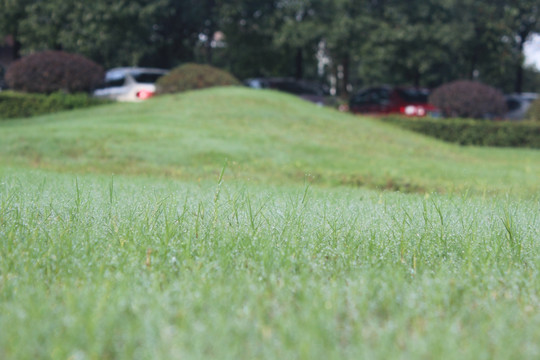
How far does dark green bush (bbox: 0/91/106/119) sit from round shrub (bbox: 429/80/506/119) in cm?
1162

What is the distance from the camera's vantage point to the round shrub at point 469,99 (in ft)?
63.6

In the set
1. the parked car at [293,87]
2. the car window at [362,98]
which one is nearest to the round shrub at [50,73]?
the parked car at [293,87]

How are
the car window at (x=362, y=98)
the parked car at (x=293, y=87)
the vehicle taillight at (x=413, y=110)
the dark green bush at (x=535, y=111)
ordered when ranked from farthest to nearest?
the parked car at (x=293, y=87) → the car window at (x=362, y=98) → the vehicle taillight at (x=413, y=110) → the dark green bush at (x=535, y=111)

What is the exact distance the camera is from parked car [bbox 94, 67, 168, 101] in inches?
805

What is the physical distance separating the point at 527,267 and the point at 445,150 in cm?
1230

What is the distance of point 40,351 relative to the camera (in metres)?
1.81

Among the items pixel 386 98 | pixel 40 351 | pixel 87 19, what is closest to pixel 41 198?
pixel 40 351

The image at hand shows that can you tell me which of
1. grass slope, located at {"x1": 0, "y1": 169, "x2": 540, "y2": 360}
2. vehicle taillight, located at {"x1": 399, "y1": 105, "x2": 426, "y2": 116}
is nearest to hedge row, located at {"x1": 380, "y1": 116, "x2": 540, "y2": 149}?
vehicle taillight, located at {"x1": 399, "y1": 105, "x2": 426, "y2": 116}

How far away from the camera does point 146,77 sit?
2145 centimetres

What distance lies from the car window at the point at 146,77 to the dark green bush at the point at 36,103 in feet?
9.60

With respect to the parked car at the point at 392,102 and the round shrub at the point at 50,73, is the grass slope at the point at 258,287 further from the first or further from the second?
the parked car at the point at 392,102

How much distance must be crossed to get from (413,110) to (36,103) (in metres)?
12.5

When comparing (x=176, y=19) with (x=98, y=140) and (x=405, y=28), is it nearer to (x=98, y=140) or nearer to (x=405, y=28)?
(x=405, y=28)

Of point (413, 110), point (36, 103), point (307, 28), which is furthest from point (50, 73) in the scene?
point (413, 110)
